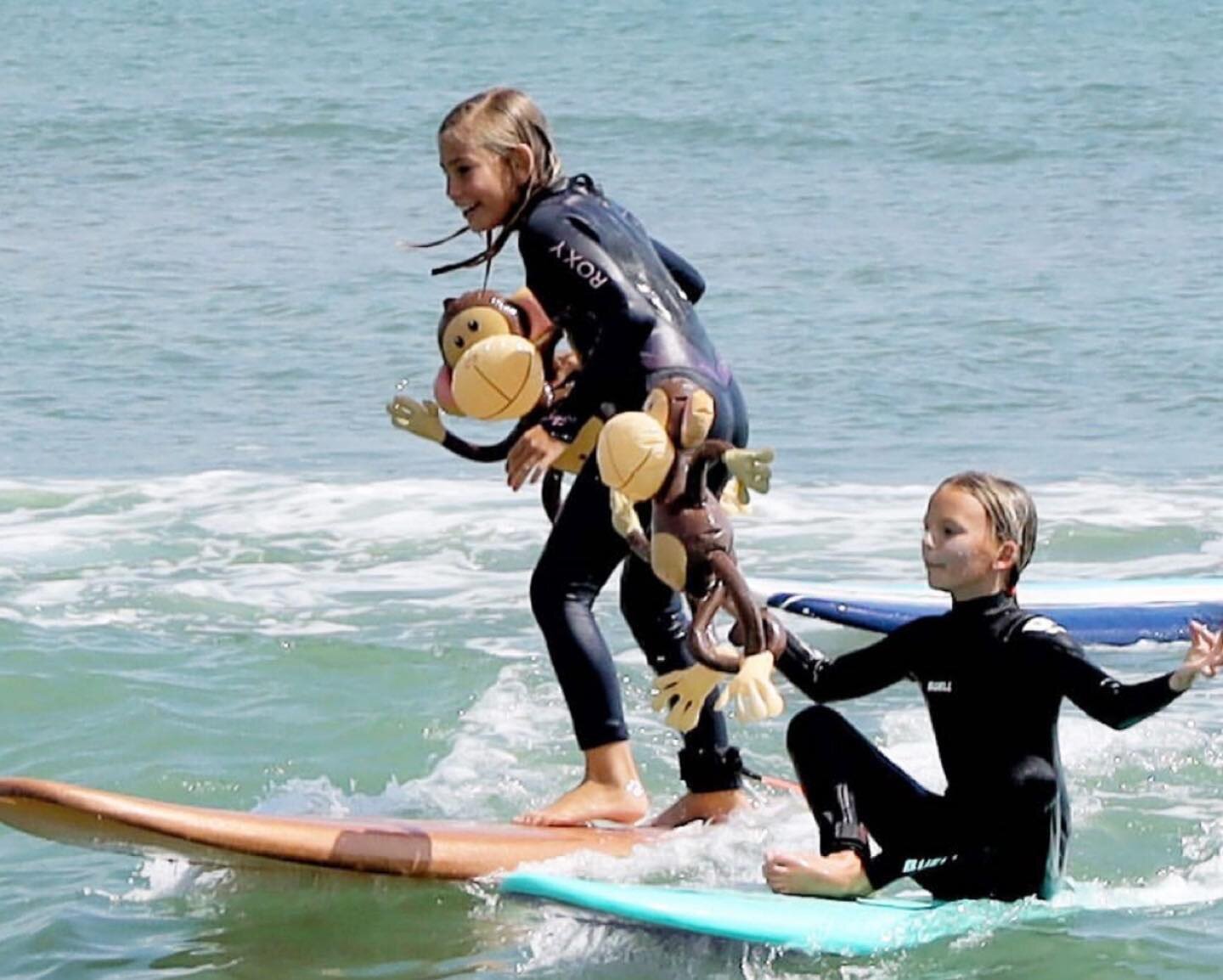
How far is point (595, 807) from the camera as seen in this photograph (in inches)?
256

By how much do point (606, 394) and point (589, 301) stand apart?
0.77 feet

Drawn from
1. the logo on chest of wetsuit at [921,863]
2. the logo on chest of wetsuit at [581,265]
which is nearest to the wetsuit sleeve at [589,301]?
the logo on chest of wetsuit at [581,265]

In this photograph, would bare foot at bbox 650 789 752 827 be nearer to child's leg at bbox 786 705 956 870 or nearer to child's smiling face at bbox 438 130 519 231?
child's leg at bbox 786 705 956 870

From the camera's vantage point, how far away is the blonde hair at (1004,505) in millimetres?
5477

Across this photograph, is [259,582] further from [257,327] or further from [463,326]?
[257,327]

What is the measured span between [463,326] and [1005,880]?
76.5 inches

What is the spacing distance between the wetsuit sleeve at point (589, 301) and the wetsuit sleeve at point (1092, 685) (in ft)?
4.00

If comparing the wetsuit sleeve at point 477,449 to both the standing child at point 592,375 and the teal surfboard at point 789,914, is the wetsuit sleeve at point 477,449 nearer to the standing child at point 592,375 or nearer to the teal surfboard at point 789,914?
the standing child at point 592,375

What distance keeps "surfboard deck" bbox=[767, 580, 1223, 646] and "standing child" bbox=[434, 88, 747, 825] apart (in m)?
2.42

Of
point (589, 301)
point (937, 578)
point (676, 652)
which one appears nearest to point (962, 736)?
point (937, 578)

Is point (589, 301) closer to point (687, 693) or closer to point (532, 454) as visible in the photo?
point (532, 454)

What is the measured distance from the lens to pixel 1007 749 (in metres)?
5.59

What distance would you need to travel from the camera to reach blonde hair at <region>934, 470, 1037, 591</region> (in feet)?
18.0

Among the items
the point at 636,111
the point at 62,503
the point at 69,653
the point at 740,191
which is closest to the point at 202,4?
the point at 636,111
